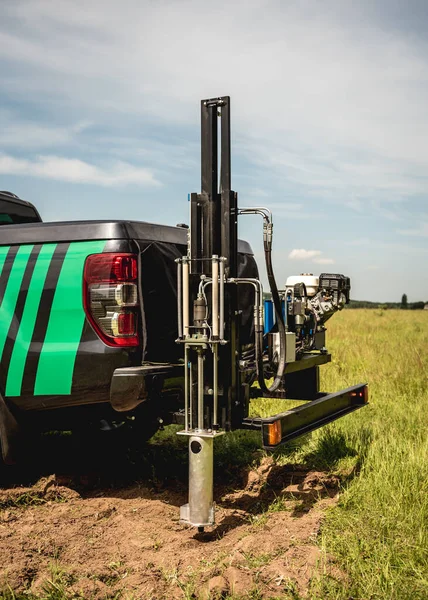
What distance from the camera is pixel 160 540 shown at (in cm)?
382

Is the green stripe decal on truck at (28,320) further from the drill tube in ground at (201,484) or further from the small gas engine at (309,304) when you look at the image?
the small gas engine at (309,304)

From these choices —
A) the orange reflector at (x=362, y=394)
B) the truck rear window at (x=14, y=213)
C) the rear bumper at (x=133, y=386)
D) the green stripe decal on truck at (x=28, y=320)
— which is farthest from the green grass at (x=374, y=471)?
the truck rear window at (x=14, y=213)

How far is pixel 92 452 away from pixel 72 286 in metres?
2.10

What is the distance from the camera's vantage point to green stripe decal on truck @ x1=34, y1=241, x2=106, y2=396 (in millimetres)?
4059

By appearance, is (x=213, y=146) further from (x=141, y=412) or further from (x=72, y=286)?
(x=141, y=412)

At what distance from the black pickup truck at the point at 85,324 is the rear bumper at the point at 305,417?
67 centimetres

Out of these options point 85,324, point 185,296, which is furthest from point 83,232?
point 185,296

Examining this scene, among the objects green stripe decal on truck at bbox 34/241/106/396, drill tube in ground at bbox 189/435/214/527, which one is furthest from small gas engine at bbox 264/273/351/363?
green stripe decal on truck at bbox 34/241/106/396

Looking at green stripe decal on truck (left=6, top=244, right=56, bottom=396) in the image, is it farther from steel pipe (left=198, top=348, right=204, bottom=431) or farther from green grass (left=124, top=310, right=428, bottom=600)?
green grass (left=124, top=310, right=428, bottom=600)

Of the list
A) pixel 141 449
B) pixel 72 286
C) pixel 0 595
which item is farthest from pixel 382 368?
pixel 0 595

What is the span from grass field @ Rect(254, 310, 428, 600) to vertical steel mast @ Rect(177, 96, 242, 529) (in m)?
0.80

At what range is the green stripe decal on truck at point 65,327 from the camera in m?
4.06

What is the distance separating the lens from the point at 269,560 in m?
3.39

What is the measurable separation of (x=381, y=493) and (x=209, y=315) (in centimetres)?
151
